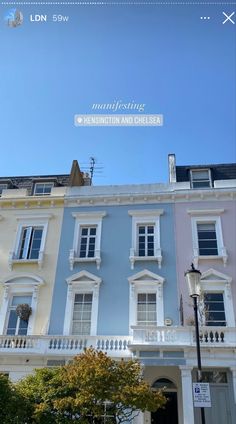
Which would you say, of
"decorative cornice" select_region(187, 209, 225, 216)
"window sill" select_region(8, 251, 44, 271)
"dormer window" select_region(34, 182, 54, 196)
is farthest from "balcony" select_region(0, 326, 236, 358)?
"dormer window" select_region(34, 182, 54, 196)

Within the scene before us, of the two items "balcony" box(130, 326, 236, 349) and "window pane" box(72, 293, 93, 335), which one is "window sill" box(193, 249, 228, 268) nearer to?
"balcony" box(130, 326, 236, 349)

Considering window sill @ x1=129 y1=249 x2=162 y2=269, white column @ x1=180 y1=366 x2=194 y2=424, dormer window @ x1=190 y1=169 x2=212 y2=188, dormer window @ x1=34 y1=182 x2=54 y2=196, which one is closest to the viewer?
white column @ x1=180 y1=366 x2=194 y2=424

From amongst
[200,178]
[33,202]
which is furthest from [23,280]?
[200,178]

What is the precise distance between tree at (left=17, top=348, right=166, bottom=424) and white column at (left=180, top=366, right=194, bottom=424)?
126 inches

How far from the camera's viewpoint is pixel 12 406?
12945 mm

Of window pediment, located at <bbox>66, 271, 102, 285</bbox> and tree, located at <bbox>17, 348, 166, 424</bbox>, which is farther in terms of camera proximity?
window pediment, located at <bbox>66, 271, 102, 285</bbox>

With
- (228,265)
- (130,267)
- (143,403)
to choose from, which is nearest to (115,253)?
(130,267)

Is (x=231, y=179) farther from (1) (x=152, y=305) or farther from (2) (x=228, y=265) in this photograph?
(1) (x=152, y=305)

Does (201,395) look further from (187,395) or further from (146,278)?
(146,278)

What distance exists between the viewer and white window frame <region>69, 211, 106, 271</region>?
20.8 meters

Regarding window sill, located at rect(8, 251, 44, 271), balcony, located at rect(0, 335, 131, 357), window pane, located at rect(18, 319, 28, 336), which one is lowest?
balcony, located at rect(0, 335, 131, 357)

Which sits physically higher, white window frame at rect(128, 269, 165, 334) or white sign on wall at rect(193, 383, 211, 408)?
white window frame at rect(128, 269, 165, 334)

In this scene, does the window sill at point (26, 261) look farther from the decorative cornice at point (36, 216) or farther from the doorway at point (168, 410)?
the doorway at point (168, 410)

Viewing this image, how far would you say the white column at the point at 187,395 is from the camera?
15.2 m
